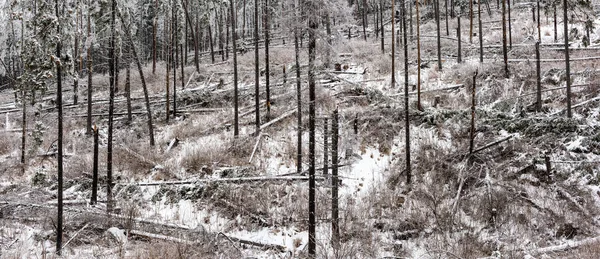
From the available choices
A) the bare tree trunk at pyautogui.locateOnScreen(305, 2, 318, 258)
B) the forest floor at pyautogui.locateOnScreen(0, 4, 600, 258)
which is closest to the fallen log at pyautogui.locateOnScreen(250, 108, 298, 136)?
the forest floor at pyautogui.locateOnScreen(0, 4, 600, 258)

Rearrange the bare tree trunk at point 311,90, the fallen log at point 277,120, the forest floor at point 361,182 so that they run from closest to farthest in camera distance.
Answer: the bare tree trunk at point 311,90, the forest floor at point 361,182, the fallen log at point 277,120

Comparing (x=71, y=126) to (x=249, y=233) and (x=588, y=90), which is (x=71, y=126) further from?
(x=588, y=90)


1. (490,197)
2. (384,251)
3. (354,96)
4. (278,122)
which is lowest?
(384,251)

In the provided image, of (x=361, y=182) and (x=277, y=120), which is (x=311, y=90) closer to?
(x=361, y=182)

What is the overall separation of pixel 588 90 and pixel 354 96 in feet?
42.2

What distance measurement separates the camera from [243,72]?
34781mm

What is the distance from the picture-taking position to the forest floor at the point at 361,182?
11.5 m

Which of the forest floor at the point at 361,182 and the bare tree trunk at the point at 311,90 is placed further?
the forest floor at the point at 361,182

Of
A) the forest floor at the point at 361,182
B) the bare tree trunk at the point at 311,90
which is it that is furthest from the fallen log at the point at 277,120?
the bare tree trunk at the point at 311,90

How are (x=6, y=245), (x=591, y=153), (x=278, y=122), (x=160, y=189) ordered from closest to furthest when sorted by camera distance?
(x=6, y=245), (x=591, y=153), (x=160, y=189), (x=278, y=122)

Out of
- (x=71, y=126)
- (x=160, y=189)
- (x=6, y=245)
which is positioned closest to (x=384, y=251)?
(x=160, y=189)

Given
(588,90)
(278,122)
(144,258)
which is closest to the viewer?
(144,258)

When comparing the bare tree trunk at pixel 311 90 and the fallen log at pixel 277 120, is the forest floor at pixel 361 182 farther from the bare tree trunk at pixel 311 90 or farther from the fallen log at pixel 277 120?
the bare tree trunk at pixel 311 90

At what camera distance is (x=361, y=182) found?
1662 centimetres
